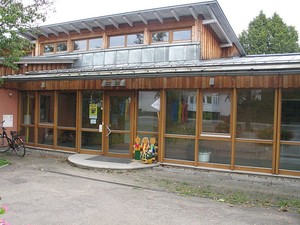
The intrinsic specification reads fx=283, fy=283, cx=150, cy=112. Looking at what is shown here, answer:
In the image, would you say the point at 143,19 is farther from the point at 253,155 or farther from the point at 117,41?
the point at 253,155

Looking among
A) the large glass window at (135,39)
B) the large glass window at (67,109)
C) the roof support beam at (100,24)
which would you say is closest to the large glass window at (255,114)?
the large glass window at (67,109)

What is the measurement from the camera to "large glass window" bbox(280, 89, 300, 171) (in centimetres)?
781

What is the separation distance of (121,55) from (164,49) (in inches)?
90.7

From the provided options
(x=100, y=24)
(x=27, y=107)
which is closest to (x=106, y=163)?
(x=27, y=107)

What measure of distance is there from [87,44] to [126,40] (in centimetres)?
252

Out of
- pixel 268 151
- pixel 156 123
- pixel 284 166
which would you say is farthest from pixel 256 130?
pixel 156 123

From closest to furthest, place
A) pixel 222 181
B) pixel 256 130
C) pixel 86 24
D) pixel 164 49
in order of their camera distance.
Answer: pixel 222 181, pixel 256 130, pixel 164 49, pixel 86 24

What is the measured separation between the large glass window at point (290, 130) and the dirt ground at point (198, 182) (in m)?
0.50

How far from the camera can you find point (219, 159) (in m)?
8.70

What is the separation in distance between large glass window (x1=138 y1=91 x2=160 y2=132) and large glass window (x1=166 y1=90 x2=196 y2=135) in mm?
456

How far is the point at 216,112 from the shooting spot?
8734mm

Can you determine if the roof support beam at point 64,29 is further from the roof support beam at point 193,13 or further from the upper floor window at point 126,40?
the roof support beam at point 193,13

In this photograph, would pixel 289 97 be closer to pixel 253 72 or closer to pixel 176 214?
pixel 253 72

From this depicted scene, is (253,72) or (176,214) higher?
(253,72)
